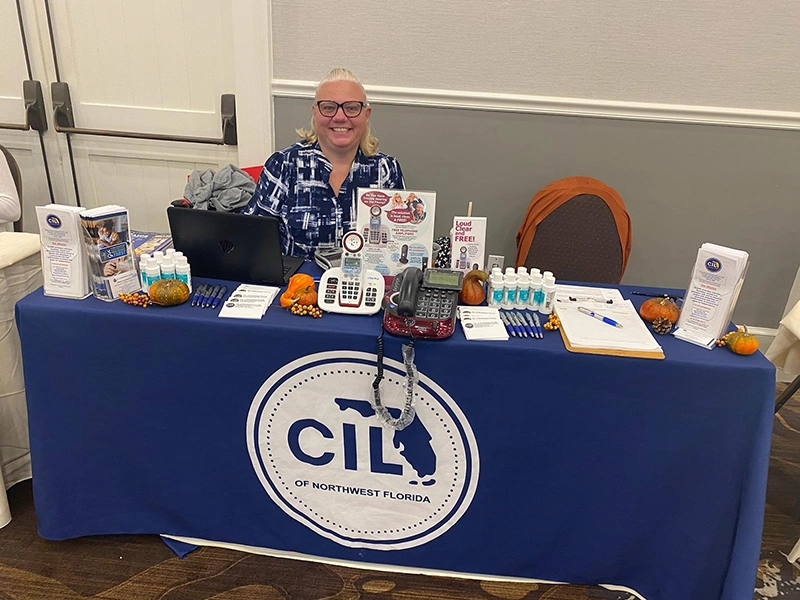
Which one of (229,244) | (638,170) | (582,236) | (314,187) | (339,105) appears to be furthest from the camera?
(638,170)

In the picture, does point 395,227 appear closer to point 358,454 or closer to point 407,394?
point 407,394

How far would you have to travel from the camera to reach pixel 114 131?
9.76ft

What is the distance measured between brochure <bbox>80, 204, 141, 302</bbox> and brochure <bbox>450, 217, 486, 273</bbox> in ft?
2.79

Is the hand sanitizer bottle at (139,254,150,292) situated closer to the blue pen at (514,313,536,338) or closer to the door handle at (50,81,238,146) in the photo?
the blue pen at (514,313,536,338)

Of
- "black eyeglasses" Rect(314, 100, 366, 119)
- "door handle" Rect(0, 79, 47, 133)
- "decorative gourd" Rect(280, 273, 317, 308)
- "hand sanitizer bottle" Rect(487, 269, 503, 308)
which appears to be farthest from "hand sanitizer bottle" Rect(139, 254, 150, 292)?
"door handle" Rect(0, 79, 47, 133)

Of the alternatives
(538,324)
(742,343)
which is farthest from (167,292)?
(742,343)

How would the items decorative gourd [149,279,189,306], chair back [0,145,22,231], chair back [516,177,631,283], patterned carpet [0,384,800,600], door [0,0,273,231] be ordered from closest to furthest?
1. decorative gourd [149,279,189,306]
2. patterned carpet [0,384,800,600]
3. chair back [516,177,631,283]
4. chair back [0,145,22,231]
5. door [0,0,273,231]

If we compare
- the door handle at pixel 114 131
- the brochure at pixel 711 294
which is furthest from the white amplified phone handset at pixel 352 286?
the door handle at pixel 114 131

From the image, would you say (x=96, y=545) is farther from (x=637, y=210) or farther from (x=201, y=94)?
(x=637, y=210)

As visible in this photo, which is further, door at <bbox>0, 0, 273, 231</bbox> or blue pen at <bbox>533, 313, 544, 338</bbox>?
door at <bbox>0, 0, 273, 231</bbox>

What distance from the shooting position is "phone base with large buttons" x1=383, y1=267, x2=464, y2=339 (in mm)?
1338

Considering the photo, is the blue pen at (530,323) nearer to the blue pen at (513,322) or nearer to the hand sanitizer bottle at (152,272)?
the blue pen at (513,322)

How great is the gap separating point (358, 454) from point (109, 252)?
0.83 metres

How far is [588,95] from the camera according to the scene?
2598mm
